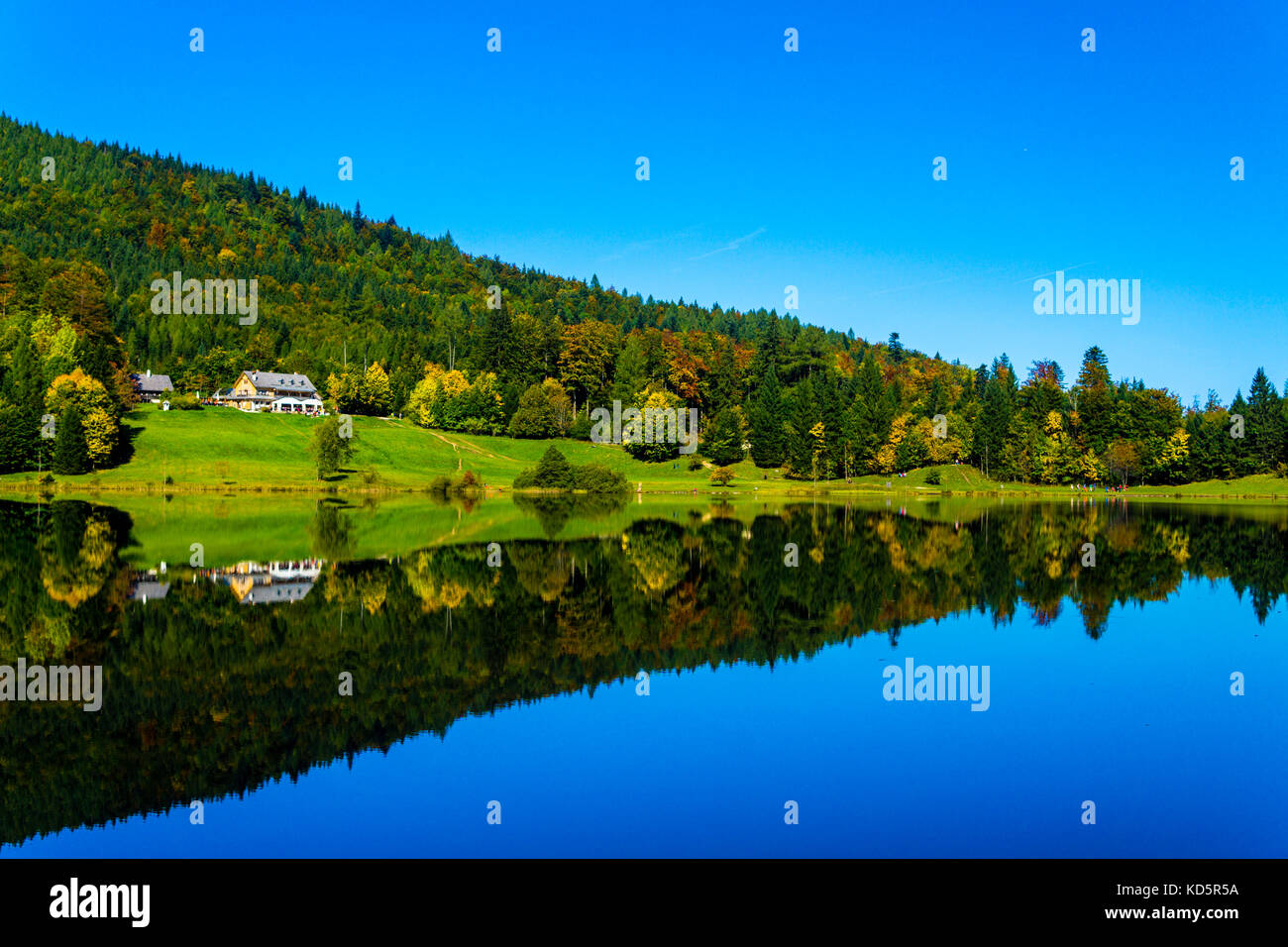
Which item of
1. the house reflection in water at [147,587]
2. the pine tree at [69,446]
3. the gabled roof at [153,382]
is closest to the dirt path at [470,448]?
the pine tree at [69,446]

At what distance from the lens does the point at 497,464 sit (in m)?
101

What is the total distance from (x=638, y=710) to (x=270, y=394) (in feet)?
415

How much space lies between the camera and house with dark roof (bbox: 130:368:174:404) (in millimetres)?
116062

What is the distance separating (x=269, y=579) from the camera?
27.0m

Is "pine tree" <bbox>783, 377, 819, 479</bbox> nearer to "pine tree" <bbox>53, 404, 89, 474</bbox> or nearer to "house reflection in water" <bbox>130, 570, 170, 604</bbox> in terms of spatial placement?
"pine tree" <bbox>53, 404, 89, 474</bbox>

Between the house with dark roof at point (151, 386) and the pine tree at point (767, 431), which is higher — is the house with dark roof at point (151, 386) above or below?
above

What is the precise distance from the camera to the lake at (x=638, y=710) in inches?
398

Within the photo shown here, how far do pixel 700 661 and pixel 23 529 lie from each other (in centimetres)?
3639

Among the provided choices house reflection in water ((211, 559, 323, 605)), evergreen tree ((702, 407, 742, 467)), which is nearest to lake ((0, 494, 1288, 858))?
house reflection in water ((211, 559, 323, 605))

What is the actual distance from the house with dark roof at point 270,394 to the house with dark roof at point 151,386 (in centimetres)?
770

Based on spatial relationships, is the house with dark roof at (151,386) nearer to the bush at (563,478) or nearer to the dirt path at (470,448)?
the dirt path at (470,448)

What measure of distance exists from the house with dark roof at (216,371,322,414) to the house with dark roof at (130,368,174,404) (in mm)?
7697
